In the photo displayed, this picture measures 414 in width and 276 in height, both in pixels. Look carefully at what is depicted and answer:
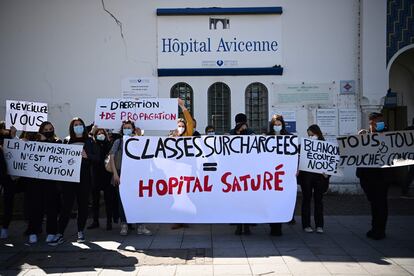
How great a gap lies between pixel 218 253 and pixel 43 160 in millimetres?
3295

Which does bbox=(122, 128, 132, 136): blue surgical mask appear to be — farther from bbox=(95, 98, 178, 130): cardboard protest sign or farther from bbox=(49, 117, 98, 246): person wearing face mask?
bbox=(49, 117, 98, 246): person wearing face mask

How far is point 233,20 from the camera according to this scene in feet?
42.4

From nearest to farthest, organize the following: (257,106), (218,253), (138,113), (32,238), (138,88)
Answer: (218,253) < (32,238) < (138,113) < (138,88) < (257,106)

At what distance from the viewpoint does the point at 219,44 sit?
42.3 feet

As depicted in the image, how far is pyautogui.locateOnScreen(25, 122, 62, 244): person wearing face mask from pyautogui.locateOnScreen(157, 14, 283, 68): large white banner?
581 centimetres

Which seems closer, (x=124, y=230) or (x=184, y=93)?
(x=124, y=230)

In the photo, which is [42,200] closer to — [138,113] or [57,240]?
[57,240]

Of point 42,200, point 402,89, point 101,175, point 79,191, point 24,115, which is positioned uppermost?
point 402,89

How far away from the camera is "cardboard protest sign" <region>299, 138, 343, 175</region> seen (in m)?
7.80

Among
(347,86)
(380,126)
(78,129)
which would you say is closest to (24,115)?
(78,129)

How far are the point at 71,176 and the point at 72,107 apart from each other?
6124 millimetres

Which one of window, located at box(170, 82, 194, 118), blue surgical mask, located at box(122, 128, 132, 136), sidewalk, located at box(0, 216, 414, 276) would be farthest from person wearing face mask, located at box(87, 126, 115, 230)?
window, located at box(170, 82, 194, 118)

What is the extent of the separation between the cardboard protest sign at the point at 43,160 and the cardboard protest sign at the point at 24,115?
1010mm

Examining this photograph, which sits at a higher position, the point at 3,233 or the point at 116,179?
the point at 116,179
